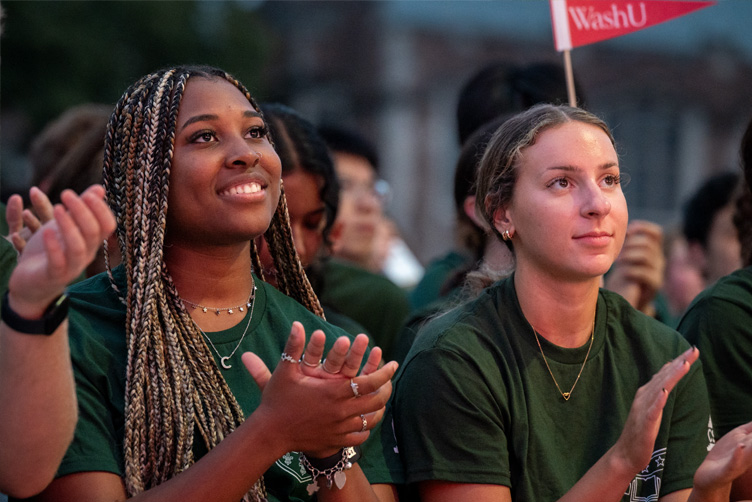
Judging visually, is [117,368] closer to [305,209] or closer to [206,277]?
[206,277]

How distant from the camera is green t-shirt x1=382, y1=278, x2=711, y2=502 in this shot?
8.90 feet

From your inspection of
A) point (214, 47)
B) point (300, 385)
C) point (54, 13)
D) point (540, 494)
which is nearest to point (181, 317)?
point (300, 385)

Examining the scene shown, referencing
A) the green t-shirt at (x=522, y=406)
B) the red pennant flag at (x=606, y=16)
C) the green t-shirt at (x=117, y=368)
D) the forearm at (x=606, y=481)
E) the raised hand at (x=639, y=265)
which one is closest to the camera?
the green t-shirt at (x=117, y=368)

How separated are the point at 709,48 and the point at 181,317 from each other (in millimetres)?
24485

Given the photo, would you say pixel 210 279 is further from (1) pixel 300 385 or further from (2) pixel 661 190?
(2) pixel 661 190

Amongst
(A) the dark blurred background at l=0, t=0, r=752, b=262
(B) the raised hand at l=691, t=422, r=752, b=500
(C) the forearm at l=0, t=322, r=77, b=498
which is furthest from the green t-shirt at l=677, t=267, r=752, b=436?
(A) the dark blurred background at l=0, t=0, r=752, b=262

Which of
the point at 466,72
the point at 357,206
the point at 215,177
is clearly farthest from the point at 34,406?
the point at 466,72

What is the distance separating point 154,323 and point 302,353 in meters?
0.40

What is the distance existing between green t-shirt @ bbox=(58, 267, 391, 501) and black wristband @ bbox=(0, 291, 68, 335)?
0.38 meters

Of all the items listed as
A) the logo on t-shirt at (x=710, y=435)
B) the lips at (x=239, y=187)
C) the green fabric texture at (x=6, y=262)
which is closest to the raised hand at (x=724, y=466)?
the logo on t-shirt at (x=710, y=435)

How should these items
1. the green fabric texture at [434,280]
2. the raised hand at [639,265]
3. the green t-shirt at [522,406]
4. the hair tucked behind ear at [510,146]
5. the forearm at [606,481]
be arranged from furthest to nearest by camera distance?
1. the green fabric texture at [434,280]
2. the raised hand at [639,265]
3. the hair tucked behind ear at [510,146]
4. the green t-shirt at [522,406]
5. the forearm at [606,481]

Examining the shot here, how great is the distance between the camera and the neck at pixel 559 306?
9.55 ft

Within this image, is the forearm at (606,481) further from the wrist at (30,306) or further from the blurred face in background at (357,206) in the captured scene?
the blurred face in background at (357,206)

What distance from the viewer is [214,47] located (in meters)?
24.2
